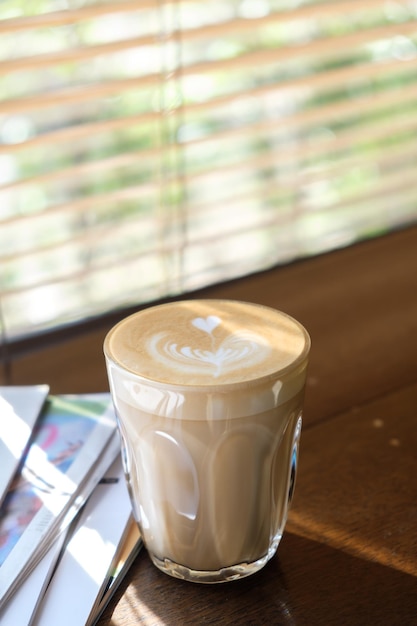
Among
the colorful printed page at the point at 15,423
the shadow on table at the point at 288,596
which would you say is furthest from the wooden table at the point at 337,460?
the colorful printed page at the point at 15,423

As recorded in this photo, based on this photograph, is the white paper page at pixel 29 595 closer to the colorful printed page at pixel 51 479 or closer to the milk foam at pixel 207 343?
the colorful printed page at pixel 51 479

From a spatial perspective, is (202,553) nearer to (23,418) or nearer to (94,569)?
(94,569)

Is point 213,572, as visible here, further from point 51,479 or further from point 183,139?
point 183,139

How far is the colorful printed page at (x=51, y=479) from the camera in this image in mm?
586

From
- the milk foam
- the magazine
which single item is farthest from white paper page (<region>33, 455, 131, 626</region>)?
the milk foam

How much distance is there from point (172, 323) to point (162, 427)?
0.10 m

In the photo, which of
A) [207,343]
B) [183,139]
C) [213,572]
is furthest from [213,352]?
[183,139]

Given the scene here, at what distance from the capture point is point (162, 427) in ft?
1.79

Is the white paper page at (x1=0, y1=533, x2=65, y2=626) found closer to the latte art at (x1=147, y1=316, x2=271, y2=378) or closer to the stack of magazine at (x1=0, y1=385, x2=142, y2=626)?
the stack of magazine at (x1=0, y1=385, x2=142, y2=626)

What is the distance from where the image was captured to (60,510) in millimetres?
628

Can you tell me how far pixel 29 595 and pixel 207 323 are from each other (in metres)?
0.22

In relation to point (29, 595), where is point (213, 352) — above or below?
above

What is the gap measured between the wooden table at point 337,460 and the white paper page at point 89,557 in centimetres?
2

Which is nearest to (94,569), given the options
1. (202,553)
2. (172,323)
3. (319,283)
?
(202,553)
